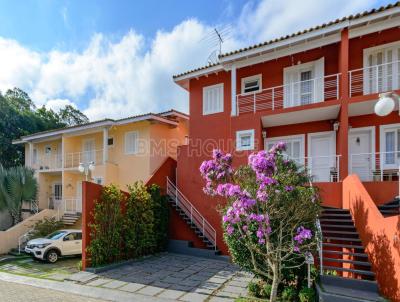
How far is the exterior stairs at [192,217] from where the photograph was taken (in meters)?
12.7

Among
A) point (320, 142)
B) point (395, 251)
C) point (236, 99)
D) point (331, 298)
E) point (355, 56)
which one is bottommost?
point (331, 298)

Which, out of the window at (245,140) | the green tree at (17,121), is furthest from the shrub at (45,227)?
the green tree at (17,121)

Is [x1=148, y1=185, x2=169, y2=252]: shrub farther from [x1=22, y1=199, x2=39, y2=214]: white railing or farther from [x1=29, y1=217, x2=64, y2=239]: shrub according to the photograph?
[x1=22, y1=199, x2=39, y2=214]: white railing

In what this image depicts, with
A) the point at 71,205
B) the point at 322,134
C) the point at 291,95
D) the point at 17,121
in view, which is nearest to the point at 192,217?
the point at 322,134

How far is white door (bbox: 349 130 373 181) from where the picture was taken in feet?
37.4

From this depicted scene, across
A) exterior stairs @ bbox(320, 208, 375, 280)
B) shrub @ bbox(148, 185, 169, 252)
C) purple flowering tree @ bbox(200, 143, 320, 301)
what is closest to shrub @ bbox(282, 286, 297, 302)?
purple flowering tree @ bbox(200, 143, 320, 301)

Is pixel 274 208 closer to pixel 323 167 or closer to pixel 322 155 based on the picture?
pixel 323 167

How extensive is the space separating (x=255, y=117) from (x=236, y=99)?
1.61 metres

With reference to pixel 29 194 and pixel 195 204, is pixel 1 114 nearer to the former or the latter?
pixel 29 194

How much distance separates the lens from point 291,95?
41.5ft

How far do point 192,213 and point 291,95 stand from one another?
24.4 ft

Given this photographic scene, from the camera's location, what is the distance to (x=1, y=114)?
85.8 feet

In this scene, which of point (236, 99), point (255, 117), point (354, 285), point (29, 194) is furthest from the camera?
point (29, 194)

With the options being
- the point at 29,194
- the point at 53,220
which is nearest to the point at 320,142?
the point at 53,220
